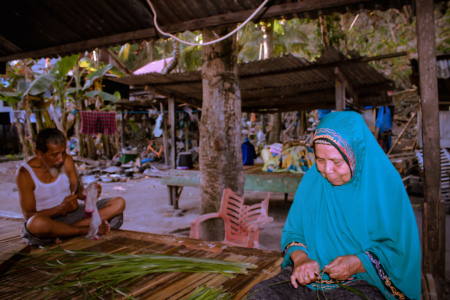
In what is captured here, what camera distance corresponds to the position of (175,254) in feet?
7.66

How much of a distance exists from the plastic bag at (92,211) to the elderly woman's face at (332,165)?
7.16 feet

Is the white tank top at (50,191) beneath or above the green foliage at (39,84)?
beneath

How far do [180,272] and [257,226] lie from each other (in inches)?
43.0

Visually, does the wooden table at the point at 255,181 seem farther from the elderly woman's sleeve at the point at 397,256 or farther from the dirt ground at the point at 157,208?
the elderly woman's sleeve at the point at 397,256

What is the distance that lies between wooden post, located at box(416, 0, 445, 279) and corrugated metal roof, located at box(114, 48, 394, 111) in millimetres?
2161

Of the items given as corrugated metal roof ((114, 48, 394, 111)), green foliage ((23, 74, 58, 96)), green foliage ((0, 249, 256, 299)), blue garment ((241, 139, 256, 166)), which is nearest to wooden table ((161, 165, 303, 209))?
blue garment ((241, 139, 256, 166))

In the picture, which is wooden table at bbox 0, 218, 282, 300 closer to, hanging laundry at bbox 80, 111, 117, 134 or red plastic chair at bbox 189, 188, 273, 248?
red plastic chair at bbox 189, 188, 273, 248

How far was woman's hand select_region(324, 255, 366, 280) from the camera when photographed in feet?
4.79

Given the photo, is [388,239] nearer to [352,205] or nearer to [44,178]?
[352,205]

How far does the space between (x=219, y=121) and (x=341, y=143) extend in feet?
6.37

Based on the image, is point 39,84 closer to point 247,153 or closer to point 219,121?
point 247,153

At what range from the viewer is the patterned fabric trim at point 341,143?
4.97 feet

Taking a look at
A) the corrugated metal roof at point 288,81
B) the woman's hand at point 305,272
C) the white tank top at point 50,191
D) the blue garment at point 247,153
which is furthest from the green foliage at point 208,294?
the blue garment at point 247,153

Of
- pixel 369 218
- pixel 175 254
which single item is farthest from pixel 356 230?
pixel 175 254
